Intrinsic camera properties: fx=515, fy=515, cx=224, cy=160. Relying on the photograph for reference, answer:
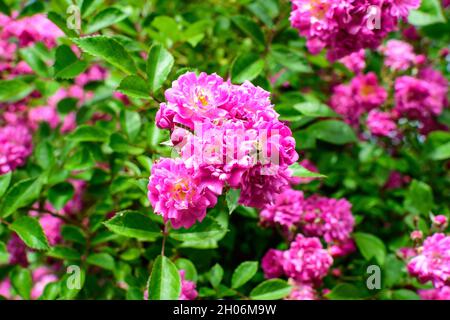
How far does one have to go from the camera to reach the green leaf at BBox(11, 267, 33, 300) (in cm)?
152

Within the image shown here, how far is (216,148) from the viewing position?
2.99ft

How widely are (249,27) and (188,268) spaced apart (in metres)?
0.72

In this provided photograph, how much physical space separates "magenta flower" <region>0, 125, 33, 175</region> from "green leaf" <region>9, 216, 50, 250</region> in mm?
435

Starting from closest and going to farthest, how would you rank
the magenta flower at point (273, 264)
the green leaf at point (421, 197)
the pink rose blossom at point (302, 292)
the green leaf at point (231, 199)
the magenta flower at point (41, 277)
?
the green leaf at point (231, 199), the pink rose blossom at point (302, 292), the magenta flower at point (273, 264), the green leaf at point (421, 197), the magenta flower at point (41, 277)

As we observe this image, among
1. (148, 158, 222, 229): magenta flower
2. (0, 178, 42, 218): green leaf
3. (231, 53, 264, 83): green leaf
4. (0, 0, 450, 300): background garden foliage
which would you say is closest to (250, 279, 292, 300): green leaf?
(0, 0, 450, 300): background garden foliage

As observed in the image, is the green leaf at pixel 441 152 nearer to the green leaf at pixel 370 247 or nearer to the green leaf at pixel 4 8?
the green leaf at pixel 370 247

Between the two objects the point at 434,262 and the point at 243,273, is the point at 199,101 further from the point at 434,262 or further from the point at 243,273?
the point at 434,262

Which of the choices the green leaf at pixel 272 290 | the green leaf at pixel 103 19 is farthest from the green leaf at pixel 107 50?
the green leaf at pixel 272 290

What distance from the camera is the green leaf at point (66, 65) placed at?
128 centimetres

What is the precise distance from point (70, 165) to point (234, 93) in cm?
76

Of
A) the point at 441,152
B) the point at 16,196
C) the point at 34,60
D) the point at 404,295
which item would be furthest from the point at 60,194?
the point at 441,152
